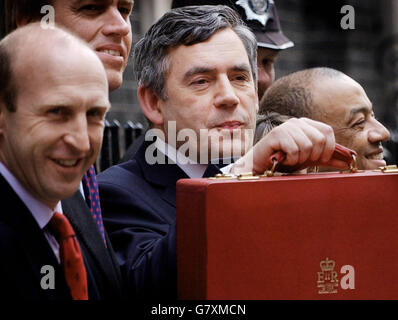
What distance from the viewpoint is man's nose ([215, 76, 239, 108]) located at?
8.66 ft

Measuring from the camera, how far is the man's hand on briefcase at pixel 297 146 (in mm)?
2236

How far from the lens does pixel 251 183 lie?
83.3 inches

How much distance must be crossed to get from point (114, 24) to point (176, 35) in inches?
10.0

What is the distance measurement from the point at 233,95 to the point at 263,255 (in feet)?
2.32

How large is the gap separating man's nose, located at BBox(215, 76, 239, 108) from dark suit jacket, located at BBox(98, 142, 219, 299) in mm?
269

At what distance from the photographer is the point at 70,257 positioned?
1.93m

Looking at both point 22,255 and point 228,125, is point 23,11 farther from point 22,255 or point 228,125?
point 22,255

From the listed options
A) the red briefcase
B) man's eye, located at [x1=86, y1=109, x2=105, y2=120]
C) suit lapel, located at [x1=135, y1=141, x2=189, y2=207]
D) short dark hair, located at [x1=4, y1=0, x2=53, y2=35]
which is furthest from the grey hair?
man's eye, located at [x1=86, y1=109, x2=105, y2=120]

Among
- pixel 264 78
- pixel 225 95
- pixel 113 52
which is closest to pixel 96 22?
pixel 113 52

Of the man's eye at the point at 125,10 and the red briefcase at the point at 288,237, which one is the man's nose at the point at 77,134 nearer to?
the red briefcase at the point at 288,237

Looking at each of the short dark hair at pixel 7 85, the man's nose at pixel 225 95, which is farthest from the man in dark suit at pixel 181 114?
the short dark hair at pixel 7 85

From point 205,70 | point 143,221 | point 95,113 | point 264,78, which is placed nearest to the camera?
point 95,113

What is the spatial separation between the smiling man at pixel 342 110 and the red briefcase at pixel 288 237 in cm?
87

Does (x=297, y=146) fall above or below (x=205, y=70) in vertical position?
Answer: below
